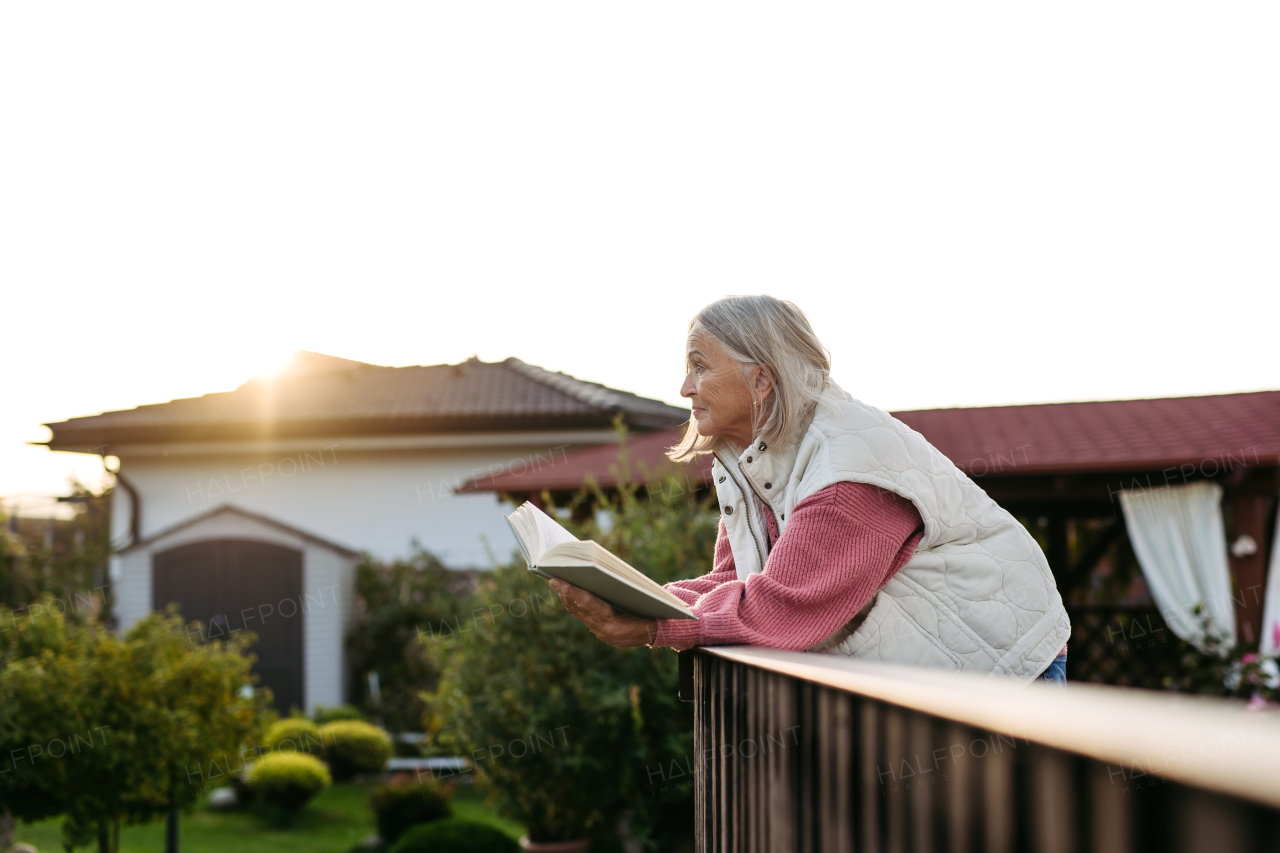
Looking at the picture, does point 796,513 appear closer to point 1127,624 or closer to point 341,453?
point 1127,624

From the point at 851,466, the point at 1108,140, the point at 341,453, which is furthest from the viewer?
the point at 341,453

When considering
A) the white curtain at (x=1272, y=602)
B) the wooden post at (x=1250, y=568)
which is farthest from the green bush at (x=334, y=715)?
the white curtain at (x=1272, y=602)

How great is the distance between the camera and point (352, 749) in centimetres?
1009

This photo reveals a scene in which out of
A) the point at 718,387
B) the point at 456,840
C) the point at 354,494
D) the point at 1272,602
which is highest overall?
the point at 718,387

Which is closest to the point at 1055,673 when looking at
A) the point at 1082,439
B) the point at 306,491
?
the point at 1082,439

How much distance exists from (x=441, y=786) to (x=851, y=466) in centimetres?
713

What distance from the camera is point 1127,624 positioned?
29.5 feet

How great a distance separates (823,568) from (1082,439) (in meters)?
7.74

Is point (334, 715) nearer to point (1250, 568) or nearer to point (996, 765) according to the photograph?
point (1250, 568)

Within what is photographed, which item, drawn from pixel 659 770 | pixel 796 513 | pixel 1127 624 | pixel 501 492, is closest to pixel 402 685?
pixel 501 492

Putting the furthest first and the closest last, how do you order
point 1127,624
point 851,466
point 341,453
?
1. point 341,453
2. point 1127,624
3. point 851,466

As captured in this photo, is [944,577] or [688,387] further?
[688,387]

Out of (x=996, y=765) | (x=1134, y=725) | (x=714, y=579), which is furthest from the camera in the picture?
(x=714, y=579)

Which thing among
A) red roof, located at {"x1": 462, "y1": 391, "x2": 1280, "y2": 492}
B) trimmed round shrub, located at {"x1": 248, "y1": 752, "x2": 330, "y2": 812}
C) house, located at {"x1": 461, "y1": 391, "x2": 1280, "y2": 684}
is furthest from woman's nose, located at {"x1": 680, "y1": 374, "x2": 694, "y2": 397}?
trimmed round shrub, located at {"x1": 248, "y1": 752, "x2": 330, "y2": 812}
